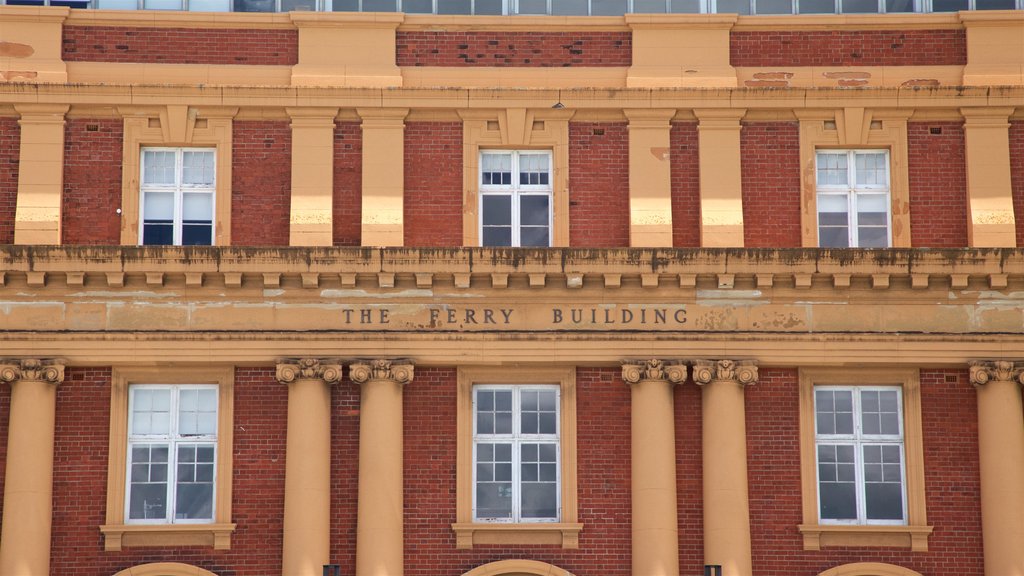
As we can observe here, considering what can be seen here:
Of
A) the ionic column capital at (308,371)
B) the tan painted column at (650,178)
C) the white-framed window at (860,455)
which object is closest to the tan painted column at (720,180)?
the tan painted column at (650,178)

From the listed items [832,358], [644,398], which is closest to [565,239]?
[644,398]

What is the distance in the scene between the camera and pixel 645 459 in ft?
90.4

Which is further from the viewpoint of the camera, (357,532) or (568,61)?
(568,61)

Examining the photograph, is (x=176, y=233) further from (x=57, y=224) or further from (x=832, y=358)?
(x=832, y=358)

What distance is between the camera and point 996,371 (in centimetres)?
2773

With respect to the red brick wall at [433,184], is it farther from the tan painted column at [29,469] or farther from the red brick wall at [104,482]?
the tan painted column at [29,469]

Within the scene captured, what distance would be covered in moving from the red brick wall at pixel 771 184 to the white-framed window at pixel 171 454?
933cm

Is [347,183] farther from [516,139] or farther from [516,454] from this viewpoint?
[516,454]

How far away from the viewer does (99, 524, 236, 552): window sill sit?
1077 inches

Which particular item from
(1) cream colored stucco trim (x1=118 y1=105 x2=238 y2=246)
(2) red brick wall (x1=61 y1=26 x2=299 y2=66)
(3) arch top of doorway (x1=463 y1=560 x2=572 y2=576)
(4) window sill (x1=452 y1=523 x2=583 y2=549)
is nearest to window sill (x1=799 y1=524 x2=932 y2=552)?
(4) window sill (x1=452 y1=523 x2=583 y2=549)

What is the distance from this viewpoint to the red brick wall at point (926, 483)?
27609mm

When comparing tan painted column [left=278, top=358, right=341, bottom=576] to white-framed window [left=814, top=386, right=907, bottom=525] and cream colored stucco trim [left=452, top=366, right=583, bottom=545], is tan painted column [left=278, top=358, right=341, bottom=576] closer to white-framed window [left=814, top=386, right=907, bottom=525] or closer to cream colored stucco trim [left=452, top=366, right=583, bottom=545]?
cream colored stucco trim [left=452, top=366, right=583, bottom=545]

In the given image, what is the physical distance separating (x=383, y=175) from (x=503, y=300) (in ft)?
9.57

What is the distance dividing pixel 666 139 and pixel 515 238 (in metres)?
3.02
